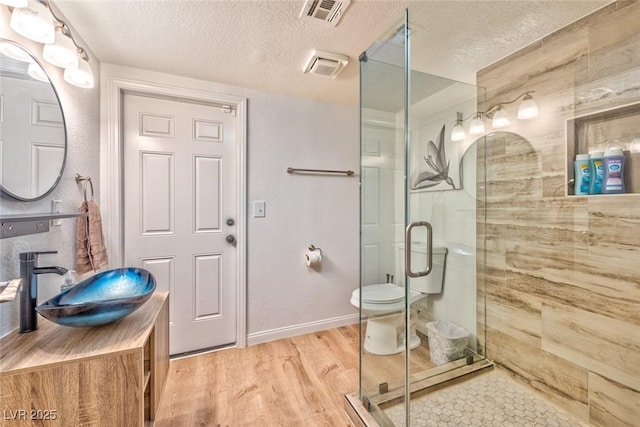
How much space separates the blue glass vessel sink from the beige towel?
28cm

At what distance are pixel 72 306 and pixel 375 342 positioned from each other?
1.61 meters

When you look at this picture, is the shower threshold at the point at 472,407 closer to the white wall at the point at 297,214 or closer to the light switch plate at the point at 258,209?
the white wall at the point at 297,214

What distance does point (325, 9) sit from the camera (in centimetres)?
127

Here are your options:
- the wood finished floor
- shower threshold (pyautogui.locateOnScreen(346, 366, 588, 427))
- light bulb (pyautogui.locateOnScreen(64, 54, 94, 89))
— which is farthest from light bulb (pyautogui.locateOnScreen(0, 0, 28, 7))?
shower threshold (pyautogui.locateOnScreen(346, 366, 588, 427))

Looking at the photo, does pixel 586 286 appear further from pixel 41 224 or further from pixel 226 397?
pixel 41 224

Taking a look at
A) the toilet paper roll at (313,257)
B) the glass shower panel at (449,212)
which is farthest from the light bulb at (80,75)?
the glass shower panel at (449,212)

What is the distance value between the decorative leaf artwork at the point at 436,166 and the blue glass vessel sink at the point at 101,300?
1885 mm

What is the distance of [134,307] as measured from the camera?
3.34 feet

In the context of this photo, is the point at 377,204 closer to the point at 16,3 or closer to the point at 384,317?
the point at 384,317

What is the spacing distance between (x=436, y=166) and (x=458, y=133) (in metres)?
0.29

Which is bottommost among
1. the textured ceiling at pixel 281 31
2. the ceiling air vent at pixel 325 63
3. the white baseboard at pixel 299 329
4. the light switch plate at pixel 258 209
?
the white baseboard at pixel 299 329

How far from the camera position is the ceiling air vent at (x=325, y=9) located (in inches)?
48.4

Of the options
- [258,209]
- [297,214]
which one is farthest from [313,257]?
[258,209]

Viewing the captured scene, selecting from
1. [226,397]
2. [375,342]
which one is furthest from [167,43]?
[375,342]
